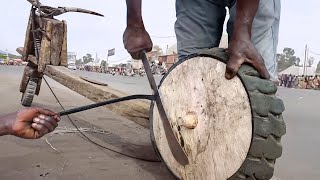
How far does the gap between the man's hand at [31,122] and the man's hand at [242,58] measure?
708 millimetres

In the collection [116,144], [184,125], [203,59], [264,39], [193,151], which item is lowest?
[116,144]

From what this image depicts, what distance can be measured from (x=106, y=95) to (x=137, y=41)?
2.90ft

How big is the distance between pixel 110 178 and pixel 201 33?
99cm

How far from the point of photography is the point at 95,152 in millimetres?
2607

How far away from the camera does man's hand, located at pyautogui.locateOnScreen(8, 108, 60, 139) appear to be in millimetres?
1284

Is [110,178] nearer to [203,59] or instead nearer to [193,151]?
[193,151]

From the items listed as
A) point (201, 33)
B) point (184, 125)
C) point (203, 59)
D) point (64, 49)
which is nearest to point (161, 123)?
point (184, 125)

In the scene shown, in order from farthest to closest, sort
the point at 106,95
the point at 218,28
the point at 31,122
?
the point at 106,95 → the point at 218,28 → the point at 31,122

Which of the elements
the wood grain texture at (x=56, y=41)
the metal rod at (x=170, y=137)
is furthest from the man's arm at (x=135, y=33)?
the wood grain texture at (x=56, y=41)

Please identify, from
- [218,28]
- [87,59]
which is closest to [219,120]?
[218,28]

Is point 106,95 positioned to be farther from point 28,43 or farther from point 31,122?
point 28,43

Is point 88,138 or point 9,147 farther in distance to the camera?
point 88,138

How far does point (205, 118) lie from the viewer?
1329 mm

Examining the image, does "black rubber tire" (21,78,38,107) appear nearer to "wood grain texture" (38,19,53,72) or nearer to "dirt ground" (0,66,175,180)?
"wood grain texture" (38,19,53,72)
